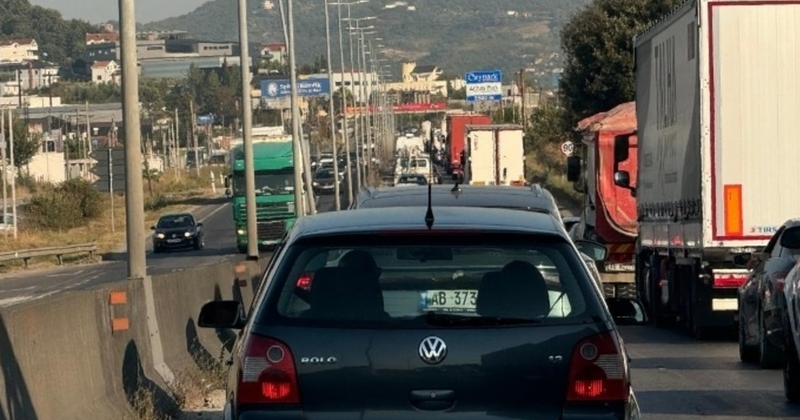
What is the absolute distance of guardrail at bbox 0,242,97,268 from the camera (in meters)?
55.5

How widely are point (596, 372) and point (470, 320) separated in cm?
55

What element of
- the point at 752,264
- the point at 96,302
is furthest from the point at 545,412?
the point at 752,264

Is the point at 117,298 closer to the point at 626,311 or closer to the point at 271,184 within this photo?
the point at 626,311

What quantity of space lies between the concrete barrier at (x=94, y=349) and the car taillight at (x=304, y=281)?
7.43 feet

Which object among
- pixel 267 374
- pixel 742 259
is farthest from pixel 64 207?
pixel 267 374

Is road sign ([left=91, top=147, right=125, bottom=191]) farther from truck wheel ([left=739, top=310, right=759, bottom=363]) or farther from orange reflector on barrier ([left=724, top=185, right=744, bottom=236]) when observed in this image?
truck wheel ([left=739, top=310, right=759, bottom=363])

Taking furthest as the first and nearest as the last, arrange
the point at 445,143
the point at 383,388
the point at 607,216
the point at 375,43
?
the point at 375,43
the point at 445,143
the point at 607,216
the point at 383,388

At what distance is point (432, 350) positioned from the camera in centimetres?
655

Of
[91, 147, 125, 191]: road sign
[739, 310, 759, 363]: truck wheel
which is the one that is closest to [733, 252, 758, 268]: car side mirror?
[739, 310, 759, 363]: truck wheel

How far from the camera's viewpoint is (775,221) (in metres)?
19.0

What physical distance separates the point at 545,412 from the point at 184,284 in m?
9.26

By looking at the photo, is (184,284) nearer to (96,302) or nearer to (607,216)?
(96,302)

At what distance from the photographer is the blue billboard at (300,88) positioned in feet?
340

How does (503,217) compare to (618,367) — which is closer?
(618,367)
